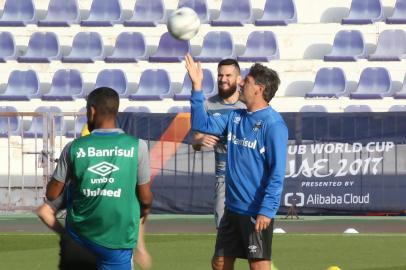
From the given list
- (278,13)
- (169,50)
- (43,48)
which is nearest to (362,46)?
(278,13)

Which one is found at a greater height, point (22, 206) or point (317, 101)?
point (317, 101)

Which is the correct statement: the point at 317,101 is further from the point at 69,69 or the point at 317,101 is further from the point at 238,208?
the point at 238,208

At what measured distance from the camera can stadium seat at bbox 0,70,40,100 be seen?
32.3 meters

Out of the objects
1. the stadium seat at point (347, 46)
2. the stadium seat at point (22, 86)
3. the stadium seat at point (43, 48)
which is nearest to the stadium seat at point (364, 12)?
the stadium seat at point (347, 46)

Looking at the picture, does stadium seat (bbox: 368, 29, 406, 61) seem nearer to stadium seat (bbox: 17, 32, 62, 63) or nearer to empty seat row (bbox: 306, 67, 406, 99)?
empty seat row (bbox: 306, 67, 406, 99)

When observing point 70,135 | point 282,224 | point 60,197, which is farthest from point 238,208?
point 70,135

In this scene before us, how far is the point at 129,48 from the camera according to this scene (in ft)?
107

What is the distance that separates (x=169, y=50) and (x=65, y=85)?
293 cm

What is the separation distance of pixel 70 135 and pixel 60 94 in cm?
241

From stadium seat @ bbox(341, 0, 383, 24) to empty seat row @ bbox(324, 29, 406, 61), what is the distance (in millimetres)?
465

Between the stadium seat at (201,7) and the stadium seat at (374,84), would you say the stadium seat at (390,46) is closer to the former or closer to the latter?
the stadium seat at (374,84)

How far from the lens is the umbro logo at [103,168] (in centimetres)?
763

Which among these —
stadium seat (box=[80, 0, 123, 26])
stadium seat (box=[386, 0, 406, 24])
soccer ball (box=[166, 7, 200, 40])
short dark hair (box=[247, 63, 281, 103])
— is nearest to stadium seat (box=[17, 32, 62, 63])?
stadium seat (box=[80, 0, 123, 26])

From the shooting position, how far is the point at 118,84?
105 ft
